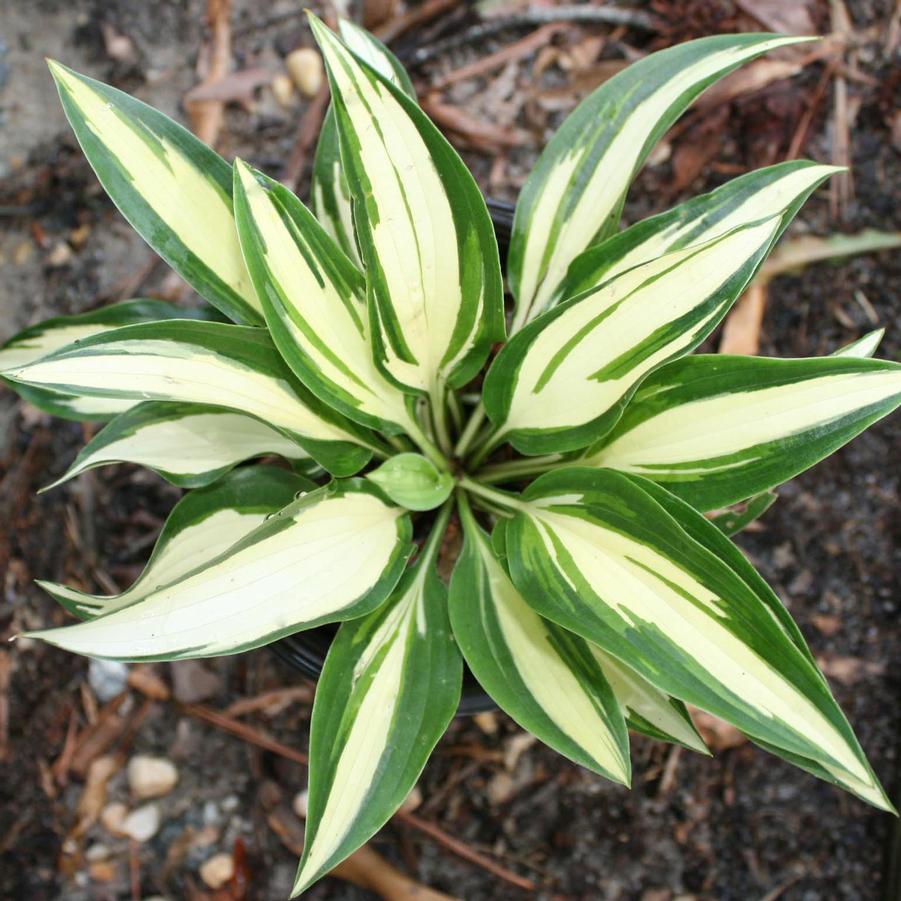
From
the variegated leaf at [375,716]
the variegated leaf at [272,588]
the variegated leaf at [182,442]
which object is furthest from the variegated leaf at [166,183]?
the variegated leaf at [375,716]

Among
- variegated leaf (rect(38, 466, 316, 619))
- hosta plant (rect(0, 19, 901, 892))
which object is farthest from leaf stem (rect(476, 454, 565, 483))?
variegated leaf (rect(38, 466, 316, 619))

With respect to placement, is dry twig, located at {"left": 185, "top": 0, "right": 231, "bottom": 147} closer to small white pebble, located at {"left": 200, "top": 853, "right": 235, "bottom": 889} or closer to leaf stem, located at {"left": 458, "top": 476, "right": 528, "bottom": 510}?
leaf stem, located at {"left": 458, "top": 476, "right": 528, "bottom": 510}

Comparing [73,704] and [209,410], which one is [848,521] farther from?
[73,704]

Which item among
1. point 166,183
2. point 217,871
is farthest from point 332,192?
point 217,871

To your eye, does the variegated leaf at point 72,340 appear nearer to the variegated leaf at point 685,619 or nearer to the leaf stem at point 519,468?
the leaf stem at point 519,468

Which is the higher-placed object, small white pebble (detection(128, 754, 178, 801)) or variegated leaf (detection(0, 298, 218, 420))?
variegated leaf (detection(0, 298, 218, 420))
